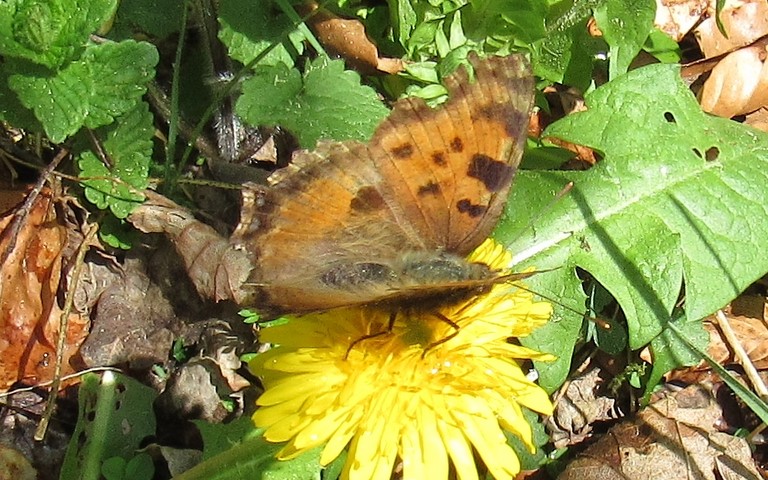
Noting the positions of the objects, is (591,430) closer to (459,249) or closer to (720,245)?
(720,245)

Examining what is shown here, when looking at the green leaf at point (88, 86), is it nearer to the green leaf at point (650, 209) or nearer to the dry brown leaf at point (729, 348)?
the green leaf at point (650, 209)

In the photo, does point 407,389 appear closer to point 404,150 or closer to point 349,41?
point 404,150

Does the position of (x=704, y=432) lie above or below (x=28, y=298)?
below

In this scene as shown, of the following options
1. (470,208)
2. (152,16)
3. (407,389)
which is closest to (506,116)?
(470,208)

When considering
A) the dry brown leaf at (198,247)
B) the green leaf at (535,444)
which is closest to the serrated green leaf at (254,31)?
the dry brown leaf at (198,247)

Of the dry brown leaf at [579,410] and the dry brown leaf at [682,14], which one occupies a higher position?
the dry brown leaf at [682,14]

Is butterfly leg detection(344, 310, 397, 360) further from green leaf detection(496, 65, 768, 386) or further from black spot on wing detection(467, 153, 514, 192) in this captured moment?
green leaf detection(496, 65, 768, 386)

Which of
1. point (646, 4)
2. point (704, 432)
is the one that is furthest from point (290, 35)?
point (704, 432)
